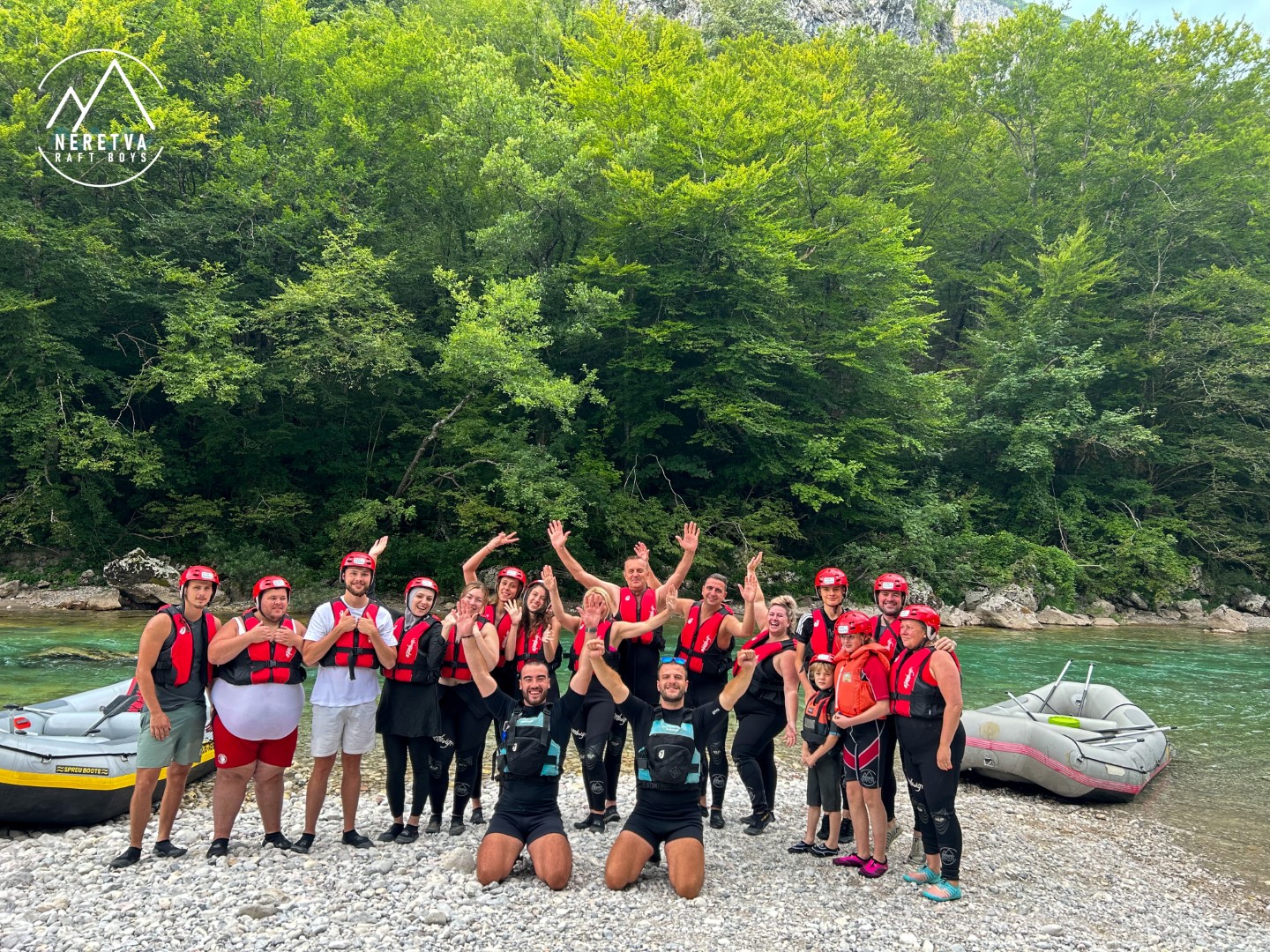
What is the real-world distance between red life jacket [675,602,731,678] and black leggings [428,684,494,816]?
160cm

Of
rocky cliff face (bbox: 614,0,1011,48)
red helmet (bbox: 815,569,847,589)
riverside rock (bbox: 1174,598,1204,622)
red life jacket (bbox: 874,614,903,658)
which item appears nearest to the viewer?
red life jacket (bbox: 874,614,903,658)

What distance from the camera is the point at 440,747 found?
571 centimetres

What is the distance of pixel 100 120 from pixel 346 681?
855 inches

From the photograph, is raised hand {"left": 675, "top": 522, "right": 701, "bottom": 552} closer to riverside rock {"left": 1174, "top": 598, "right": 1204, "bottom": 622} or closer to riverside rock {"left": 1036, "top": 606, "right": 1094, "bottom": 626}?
riverside rock {"left": 1036, "top": 606, "right": 1094, "bottom": 626}

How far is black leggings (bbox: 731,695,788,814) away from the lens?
6.12 meters

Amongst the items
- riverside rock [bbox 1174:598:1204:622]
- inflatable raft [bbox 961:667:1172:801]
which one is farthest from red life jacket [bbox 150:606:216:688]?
riverside rock [bbox 1174:598:1204:622]

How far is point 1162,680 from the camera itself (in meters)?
15.0

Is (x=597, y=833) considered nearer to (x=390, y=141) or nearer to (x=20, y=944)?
(x=20, y=944)

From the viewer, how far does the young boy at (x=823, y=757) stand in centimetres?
575

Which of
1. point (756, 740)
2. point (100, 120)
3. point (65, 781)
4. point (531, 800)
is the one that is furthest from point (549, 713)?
point (100, 120)

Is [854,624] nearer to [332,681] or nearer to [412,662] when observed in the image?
[412,662]

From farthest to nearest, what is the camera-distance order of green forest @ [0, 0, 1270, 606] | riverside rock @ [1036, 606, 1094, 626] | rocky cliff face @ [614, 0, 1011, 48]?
rocky cliff face @ [614, 0, 1011, 48] → riverside rock @ [1036, 606, 1094, 626] → green forest @ [0, 0, 1270, 606]

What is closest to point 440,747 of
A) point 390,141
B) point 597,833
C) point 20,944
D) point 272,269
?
point 597,833

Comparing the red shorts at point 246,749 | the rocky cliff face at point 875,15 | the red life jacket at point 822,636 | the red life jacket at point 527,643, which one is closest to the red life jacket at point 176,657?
the red shorts at point 246,749
